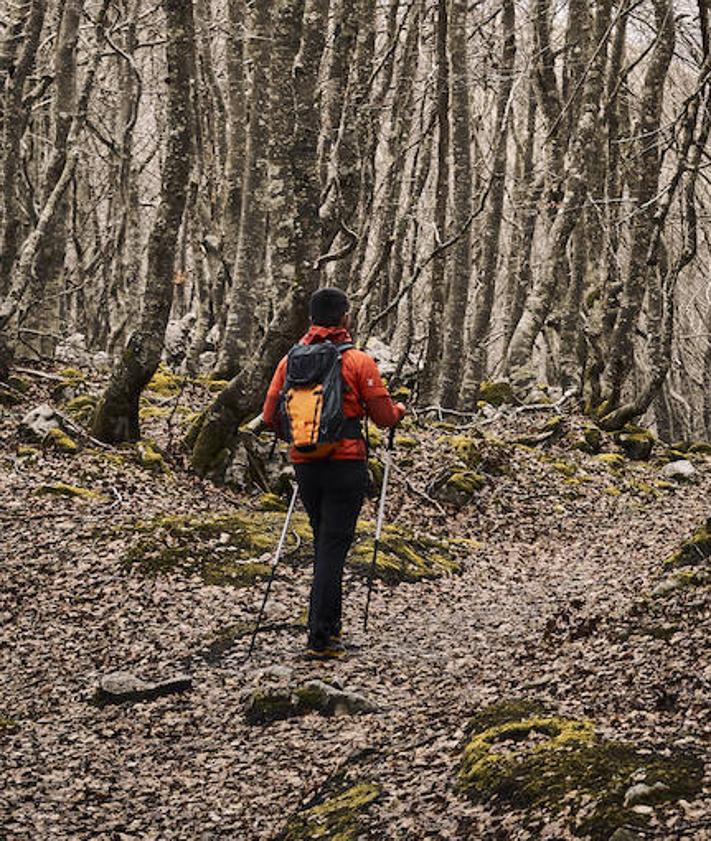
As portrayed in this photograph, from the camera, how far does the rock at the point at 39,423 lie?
Answer: 472 inches

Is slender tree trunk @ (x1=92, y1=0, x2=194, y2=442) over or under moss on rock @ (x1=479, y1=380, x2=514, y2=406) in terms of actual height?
over

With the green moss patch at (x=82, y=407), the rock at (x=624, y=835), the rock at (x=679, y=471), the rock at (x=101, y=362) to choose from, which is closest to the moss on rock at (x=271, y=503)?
the green moss patch at (x=82, y=407)

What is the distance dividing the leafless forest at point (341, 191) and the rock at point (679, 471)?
53.9 inches

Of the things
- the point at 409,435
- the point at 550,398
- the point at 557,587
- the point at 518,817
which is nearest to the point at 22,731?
the point at 518,817

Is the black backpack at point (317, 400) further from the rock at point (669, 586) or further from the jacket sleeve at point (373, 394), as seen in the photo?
the rock at point (669, 586)

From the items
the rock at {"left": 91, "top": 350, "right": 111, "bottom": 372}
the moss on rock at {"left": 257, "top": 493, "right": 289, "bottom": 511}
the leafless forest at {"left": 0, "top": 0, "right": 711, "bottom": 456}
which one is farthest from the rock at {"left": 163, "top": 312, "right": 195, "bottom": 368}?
the moss on rock at {"left": 257, "top": 493, "right": 289, "bottom": 511}

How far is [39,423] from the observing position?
12094 mm

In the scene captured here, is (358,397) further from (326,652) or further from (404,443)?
(404,443)

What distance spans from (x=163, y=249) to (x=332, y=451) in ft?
18.3

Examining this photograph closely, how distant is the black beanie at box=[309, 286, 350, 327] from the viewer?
7090 millimetres

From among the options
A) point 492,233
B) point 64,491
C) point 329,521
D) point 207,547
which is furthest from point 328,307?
point 492,233

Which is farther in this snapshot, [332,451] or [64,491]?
[64,491]

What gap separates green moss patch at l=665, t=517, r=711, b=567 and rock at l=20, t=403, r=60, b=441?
23.7 feet

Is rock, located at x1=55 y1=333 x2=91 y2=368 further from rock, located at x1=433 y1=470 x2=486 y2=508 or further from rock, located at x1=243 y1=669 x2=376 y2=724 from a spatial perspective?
rock, located at x1=243 y1=669 x2=376 y2=724
